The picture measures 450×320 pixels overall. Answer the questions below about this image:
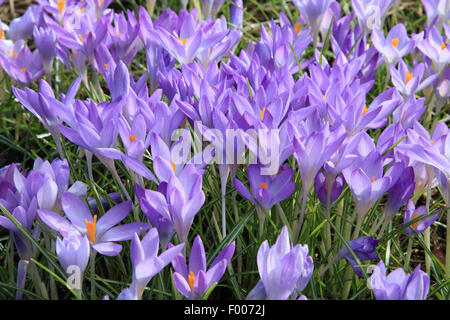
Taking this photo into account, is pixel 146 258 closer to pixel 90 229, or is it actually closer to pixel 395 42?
pixel 90 229

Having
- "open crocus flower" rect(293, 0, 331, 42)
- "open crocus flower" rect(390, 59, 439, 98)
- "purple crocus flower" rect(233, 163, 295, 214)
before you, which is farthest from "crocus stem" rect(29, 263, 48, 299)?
"open crocus flower" rect(293, 0, 331, 42)

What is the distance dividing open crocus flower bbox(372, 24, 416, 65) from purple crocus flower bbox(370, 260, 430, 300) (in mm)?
876

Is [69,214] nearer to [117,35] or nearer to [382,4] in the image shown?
[117,35]

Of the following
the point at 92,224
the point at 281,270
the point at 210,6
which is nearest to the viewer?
the point at 281,270

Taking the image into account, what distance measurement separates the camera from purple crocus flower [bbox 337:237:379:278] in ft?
4.09

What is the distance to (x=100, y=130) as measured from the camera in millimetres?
1299

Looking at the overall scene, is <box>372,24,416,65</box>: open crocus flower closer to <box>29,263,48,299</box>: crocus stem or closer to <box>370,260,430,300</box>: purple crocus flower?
<box>370,260,430,300</box>: purple crocus flower

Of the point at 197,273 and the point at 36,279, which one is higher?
the point at 197,273

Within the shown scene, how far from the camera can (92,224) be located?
3.97ft

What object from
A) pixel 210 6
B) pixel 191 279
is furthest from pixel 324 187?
pixel 210 6

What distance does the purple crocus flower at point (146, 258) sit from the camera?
1.07m

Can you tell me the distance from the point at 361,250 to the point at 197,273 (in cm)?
36

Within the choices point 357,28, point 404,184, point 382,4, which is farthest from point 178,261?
point 382,4

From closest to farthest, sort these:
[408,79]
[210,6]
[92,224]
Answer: [92,224], [408,79], [210,6]
